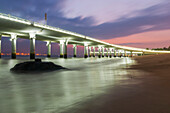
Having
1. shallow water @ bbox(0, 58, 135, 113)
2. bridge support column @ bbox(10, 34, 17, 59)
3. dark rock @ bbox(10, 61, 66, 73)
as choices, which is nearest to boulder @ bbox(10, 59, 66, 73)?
dark rock @ bbox(10, 61, 66, 73)

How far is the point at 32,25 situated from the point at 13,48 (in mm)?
31369

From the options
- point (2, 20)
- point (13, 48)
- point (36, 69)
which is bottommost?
point (36, 69)

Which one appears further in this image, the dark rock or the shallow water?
the dark rock

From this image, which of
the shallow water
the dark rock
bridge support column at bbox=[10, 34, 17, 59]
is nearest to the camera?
the shallow water

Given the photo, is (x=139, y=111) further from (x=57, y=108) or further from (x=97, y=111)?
(x=57, y=108)

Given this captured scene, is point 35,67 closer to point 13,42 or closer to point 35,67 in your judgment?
point 35,67

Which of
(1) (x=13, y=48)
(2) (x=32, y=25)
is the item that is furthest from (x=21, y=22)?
(1) (x=13, y=48)

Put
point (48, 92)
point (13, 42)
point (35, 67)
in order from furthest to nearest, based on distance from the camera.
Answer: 1. point (13, 42)
2. point (35, 67)
3. point (48, 92)

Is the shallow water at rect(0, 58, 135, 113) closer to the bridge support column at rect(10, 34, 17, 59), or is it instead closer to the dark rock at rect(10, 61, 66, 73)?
the dark rock at rect(10, 61, 66, 73)

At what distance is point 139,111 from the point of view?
3.25 metres

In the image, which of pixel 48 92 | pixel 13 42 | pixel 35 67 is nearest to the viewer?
pixel 48 92

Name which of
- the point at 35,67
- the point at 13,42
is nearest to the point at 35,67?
the point at 35,67

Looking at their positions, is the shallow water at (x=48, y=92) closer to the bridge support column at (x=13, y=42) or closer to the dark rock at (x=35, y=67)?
the dark rock at (x=35, y=67)

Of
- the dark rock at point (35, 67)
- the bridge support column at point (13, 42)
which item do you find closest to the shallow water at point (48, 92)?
the dark rock at point (35, 67)
